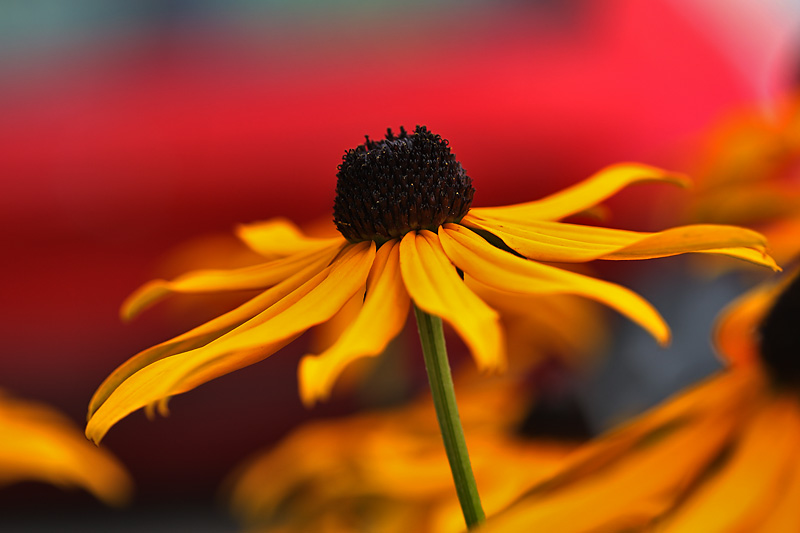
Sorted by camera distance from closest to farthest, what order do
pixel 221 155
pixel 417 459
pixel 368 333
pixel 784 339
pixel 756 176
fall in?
pixel 368 333
pixel 784 339
pixel 417 459
pixel 756 176
pixel 221 155

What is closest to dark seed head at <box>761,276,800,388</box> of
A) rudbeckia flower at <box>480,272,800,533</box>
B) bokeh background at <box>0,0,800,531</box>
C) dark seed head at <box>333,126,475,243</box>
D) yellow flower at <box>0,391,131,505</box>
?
rudbeckia flower at <box>480,272,800,533</box>

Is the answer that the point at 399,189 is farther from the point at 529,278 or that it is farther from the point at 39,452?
the point at 39,452

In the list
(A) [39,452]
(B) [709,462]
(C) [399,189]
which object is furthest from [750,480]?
(A) [39,452]

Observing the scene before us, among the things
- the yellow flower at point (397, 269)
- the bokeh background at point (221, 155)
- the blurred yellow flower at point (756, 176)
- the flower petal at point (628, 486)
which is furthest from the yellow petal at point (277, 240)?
the bokeh background at point (221, 155)

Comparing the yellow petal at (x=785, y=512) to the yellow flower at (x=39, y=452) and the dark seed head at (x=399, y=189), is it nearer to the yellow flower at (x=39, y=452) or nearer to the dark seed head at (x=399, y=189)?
the dark seed head at (x=399, y=189)

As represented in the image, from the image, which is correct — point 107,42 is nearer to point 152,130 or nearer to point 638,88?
point 152,130

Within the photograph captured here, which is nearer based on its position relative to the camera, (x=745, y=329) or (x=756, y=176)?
(x=745, y=329)

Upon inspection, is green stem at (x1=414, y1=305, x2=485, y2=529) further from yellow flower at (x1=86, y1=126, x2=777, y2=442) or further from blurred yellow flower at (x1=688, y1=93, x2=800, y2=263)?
blurred yellow flower at (x1=688, y1=93, x2=800, y2=263)
